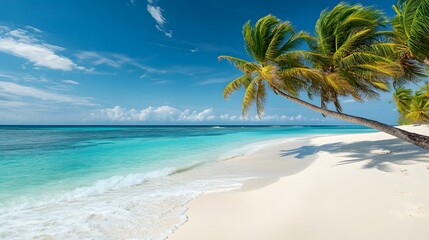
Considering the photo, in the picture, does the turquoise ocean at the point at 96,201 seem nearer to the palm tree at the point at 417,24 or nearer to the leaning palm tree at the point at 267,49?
the leaning palm tree at the point at 267,49

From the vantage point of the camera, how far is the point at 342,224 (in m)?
2.95

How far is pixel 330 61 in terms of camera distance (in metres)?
7.59

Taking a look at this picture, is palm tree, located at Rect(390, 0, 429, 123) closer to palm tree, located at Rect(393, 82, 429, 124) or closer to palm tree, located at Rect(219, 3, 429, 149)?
palm tree, located at Rect(219, 3, 429, 149)

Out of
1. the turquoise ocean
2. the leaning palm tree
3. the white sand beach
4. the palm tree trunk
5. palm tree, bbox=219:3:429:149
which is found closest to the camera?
the white sand beach

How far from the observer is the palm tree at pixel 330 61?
661cm

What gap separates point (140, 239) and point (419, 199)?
4409 millimetres

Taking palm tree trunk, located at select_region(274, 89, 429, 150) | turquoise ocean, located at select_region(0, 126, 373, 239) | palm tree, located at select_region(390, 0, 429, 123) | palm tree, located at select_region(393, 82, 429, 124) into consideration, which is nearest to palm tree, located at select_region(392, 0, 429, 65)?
palm tree, located at select_region(390, 0, 429, 123)

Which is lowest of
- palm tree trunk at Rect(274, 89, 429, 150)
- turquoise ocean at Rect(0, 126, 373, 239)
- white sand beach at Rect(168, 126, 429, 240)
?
turquoise ocean at Rect(0, 126, 373, 239)

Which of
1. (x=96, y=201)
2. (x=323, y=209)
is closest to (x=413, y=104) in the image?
(x=323, y=209)

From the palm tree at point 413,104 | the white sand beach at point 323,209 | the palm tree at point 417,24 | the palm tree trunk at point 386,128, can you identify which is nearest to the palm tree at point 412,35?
the palm tree at point 417,24

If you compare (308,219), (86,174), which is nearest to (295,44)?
(308,219)

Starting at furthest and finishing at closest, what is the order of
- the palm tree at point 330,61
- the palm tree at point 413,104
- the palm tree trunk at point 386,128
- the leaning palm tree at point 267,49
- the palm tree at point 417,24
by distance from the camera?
the palm tree at point 413,104 < the leaning palm tree at point 267,49 < the palm tree at point 330,61 < the palm tree trunk at point 386,128 < the palm tree at point 417,24

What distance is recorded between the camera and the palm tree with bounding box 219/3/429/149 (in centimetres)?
661

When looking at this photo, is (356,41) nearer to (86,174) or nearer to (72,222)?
(72,222)
